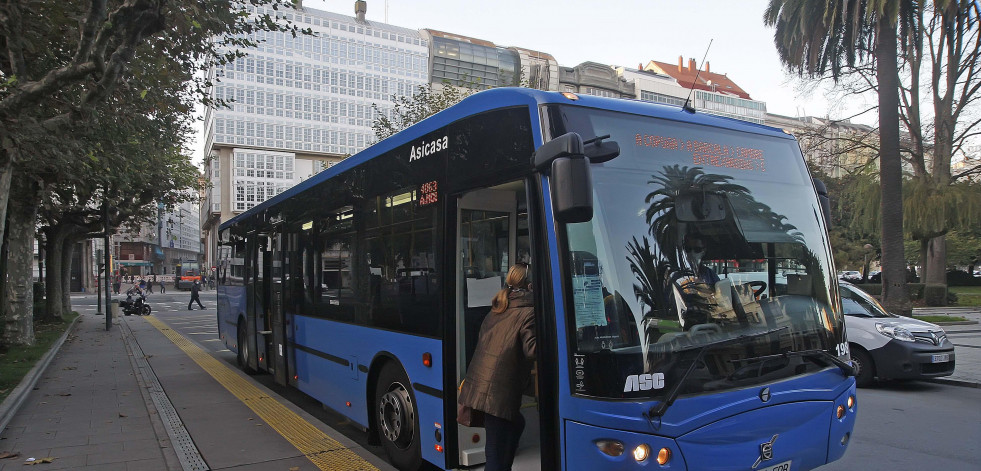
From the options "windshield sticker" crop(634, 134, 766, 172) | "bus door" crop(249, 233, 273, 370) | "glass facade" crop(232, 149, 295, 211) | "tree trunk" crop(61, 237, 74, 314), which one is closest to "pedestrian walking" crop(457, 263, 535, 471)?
"windshield sticker" crop(634, 134, 766, 172)

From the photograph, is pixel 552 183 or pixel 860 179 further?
pixel 860 179

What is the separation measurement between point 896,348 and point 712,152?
677cm

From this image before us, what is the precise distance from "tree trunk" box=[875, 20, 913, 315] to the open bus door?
14.4 meters

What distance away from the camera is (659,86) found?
96000mm

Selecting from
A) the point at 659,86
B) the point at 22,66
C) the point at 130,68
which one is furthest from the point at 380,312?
the point at 659,86

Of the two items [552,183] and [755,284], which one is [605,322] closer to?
[552,183]

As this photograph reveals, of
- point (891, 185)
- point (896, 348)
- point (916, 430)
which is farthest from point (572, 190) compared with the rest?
point (891, 185)

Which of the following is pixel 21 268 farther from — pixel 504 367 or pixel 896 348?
pixel 896 348

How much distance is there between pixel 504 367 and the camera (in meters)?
3.87

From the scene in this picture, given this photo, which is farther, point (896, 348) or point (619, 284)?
point (896, 348)

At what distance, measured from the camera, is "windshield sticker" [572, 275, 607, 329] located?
346cm

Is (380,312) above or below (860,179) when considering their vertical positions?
below

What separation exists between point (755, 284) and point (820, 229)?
92 centimetres

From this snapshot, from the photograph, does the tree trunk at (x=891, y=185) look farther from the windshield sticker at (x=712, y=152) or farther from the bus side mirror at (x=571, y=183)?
the bus side mirror at (x=571, y=183)
